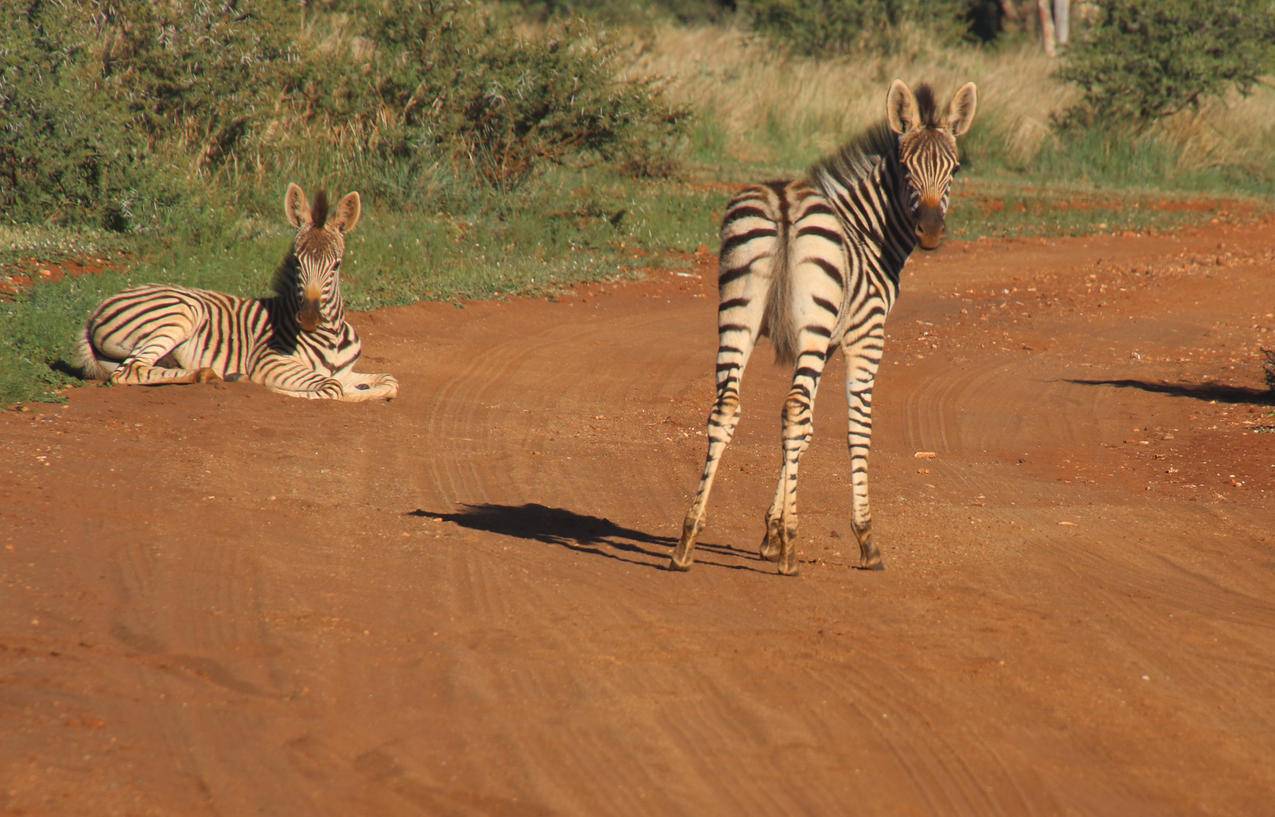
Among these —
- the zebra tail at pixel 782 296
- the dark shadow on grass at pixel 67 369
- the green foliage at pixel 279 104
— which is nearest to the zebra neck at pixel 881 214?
the zebra tail at pixel 782 296

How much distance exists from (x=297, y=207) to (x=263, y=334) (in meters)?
0.99

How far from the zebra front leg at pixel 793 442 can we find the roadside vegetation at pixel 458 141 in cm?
498

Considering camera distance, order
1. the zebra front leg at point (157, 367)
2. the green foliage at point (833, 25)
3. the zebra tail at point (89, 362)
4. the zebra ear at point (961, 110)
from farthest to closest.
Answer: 1. the green foliage at point (833, 25)
2. the zebra tail at point (89, 362)
3. the zebra front leg at point (157, 367)
4. the zebra ear at point (961, 110)

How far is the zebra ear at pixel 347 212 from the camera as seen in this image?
10547 millimetres

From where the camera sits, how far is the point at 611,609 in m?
5.91

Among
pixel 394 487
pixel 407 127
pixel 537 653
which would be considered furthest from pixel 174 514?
pixel 407 127

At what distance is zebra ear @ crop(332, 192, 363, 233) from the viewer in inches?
415

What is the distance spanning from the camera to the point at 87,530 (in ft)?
21.3

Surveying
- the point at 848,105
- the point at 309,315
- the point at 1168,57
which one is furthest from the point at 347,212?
the point at 1168,57

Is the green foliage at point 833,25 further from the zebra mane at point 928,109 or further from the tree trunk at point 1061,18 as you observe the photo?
the zebra mane at point 928,109

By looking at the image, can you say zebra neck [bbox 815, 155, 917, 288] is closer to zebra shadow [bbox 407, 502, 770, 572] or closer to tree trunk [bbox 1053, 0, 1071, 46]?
zebra shadow [bbox 407, 502, 770, 572]

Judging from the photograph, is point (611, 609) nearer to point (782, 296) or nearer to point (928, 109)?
point (782, 296)

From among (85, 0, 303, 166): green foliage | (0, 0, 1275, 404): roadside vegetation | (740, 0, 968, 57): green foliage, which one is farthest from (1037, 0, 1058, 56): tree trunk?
(85, 0, 303, 166): green foliage

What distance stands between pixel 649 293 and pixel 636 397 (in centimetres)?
478
